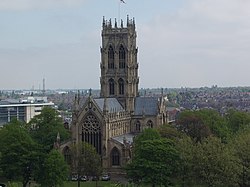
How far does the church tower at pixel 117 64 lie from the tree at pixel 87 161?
72.0ft

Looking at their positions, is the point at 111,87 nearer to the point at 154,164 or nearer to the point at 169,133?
the point at 169,133

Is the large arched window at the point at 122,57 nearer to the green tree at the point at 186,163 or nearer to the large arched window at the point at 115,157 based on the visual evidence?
the large arched window at the point at 115,157

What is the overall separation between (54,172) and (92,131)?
20410mm

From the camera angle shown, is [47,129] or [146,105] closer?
[47,129]

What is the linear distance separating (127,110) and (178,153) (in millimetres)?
31742

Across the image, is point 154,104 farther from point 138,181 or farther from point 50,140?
point 138,181

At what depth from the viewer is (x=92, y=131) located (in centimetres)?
9600

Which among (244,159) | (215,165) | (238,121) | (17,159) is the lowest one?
(17,159)

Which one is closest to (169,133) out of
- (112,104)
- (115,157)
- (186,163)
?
(115,157)

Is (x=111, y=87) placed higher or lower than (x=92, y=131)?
higher

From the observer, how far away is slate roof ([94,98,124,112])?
97625 millimetres

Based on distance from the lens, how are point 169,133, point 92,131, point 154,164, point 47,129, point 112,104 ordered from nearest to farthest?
1. point 154,164
2. point 169,133
3. point 92,131
4. point 112,104
5. point 47,129

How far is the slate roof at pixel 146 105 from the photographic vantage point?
10828cm

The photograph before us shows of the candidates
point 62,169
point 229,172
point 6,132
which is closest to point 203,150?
point 229,172
